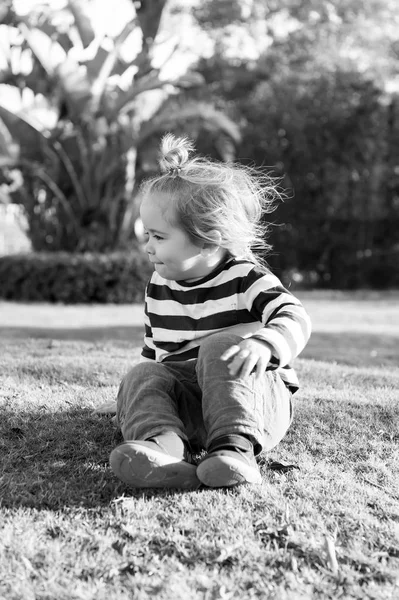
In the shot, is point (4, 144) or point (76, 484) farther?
point (4, 144)

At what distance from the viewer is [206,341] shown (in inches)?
98.9

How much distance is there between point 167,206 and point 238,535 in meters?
1.30

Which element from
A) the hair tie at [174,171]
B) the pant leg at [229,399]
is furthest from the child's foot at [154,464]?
the hair tie at [174,171]

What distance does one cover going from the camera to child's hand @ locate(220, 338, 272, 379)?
7.33 ft

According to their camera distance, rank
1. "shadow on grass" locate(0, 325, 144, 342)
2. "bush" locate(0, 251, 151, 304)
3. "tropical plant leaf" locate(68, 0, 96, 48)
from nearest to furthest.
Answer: "shadow on grass" locate(0, 325, 144, 342) → "tropical plant leaf" locate(68, 0, 96, 48) → "bush" locate(0, 251, 151, 304)

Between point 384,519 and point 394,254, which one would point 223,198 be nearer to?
point 384,519

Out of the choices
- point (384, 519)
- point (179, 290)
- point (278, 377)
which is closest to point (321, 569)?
point (384, 519)

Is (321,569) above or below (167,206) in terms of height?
below

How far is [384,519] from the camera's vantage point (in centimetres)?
223

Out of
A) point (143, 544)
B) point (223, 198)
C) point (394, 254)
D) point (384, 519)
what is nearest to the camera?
point (143, 544)

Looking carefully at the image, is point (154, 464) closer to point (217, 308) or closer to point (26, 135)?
point (217, 308)

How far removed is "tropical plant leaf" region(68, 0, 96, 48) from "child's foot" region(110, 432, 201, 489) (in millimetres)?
10646

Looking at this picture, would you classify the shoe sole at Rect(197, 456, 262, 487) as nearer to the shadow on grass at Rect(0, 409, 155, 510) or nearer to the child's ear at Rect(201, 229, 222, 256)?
the shadow on grass at Rect(0, 409, 155, 510)

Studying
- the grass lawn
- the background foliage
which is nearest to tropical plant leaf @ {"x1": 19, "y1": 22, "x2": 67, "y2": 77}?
the background foliage
